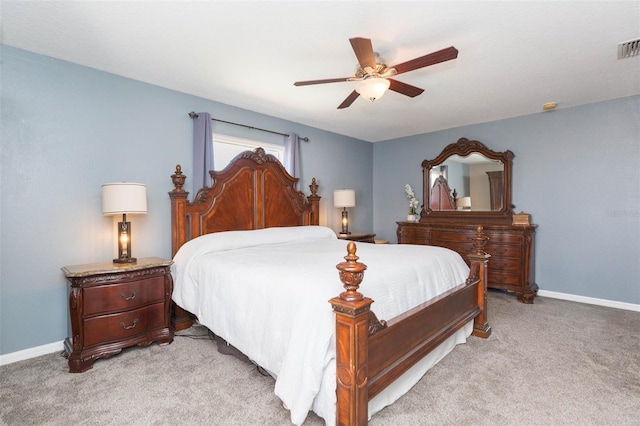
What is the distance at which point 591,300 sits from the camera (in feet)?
13.2

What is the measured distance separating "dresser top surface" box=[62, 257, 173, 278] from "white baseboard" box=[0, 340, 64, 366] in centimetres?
72

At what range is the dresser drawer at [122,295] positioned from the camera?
2.43 m

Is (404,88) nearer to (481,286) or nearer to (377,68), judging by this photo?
(377,68)

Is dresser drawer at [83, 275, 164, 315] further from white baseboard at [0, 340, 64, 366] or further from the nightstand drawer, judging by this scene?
the nightstand drawer

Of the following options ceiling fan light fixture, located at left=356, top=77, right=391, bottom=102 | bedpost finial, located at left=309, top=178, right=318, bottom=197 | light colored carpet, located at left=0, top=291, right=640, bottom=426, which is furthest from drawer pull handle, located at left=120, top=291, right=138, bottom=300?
bedpost finial, located at left=309, top=178, right=318, bottom=197

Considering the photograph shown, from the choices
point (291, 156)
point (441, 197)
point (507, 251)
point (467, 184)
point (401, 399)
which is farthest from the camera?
point (441, 197)

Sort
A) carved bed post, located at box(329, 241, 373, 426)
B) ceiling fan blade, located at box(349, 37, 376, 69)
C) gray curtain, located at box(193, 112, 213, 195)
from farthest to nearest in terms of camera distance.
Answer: gray curtain, located at box(193, 112, 213, 195), ceiling fan blade, located at box(349, 37, 376, 69), carved bed post, located at box(329, 241, 373, 426)

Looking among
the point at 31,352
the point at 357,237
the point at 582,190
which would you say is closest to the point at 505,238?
the point at 582,190

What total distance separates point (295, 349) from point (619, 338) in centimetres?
315

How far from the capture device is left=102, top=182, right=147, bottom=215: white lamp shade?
2.66 metres

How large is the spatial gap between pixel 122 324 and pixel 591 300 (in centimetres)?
528

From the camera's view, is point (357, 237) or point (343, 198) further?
point (343, 198)

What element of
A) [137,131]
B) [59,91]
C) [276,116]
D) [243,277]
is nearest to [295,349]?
[243,277]

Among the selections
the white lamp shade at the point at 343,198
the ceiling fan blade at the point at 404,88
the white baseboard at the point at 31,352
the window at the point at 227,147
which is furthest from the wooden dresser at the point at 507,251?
the white baseboard at the point at 31,352
